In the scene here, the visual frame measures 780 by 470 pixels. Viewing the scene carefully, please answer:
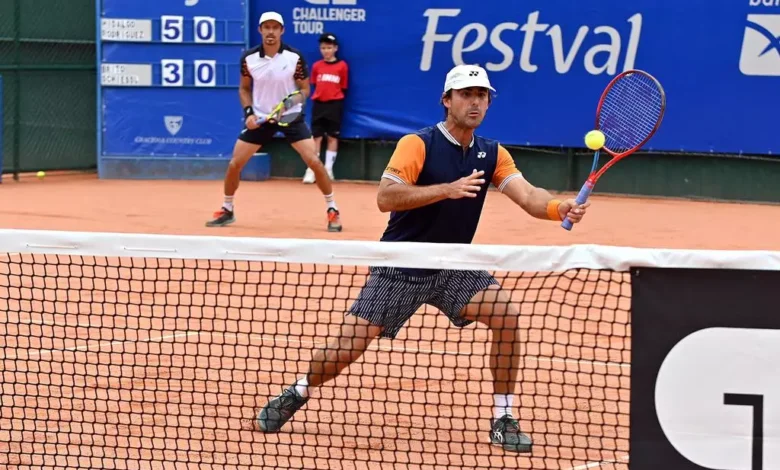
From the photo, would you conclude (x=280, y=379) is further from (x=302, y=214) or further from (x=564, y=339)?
(x=302, y=214)

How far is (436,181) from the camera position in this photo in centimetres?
540

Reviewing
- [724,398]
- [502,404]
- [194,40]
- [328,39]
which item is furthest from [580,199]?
[194,40]

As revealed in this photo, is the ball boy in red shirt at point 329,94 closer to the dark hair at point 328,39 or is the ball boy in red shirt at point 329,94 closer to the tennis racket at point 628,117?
the dark hair at point 328,39

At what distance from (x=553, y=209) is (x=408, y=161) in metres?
0.60

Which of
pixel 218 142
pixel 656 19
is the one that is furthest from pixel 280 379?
pixel 218 142

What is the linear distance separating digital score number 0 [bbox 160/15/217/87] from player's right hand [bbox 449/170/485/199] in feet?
37.4

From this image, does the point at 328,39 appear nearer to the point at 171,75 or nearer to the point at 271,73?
the point at 171,75

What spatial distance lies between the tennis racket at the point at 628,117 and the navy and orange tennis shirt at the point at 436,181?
63 cm

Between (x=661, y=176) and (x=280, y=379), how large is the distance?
31.1ft

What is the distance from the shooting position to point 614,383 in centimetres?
621

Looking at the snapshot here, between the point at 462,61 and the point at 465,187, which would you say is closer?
the point at 465,187

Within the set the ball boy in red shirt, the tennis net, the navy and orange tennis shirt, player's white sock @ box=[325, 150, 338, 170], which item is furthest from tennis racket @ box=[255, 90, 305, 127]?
the navy and orange tennis shirt

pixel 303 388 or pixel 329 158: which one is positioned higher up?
pixel 329 158

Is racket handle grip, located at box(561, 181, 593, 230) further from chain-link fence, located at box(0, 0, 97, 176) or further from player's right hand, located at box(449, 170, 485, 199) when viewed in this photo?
chain-link fence, located at box(0, 0, 97, 176)
